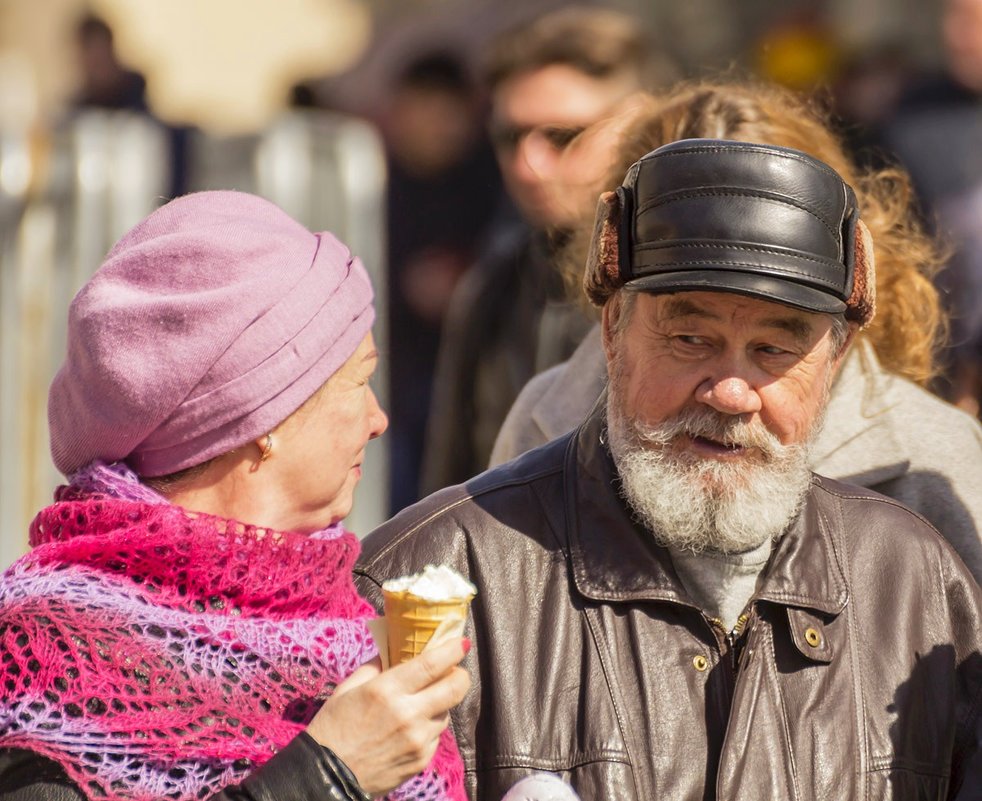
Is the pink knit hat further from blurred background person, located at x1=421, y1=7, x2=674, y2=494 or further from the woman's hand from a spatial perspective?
blurred background person, located at x1=421, y1=7, x2=674, y2=494

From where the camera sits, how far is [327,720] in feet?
8.19

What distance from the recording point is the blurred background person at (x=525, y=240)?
17.2 ft

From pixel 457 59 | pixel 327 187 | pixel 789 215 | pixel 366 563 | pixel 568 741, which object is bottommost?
pixel 568 741

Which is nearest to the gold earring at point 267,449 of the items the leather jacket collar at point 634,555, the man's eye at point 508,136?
the leather jacket collar at point 634,555

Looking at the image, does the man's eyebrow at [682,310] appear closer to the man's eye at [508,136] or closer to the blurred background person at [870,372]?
the blurred background person at [870,372]

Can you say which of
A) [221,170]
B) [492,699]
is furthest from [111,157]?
[492,699]

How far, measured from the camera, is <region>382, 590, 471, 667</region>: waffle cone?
98.7 inches

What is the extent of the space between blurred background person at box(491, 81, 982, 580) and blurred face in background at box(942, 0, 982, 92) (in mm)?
2783

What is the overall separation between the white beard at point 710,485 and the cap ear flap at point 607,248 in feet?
0.96

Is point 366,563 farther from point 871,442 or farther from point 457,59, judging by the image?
point 457,59

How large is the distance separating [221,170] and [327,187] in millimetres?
407

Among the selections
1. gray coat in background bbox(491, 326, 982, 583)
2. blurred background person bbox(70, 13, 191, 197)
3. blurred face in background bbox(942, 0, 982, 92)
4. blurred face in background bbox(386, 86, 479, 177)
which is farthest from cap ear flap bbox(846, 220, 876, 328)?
blurred background person bbox(70, 13, 191, 197)

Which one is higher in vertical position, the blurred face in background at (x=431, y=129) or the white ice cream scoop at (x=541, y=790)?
the blurred face in background at (x=431, y=129)

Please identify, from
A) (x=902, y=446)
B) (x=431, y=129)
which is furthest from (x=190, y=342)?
(x=431, y=129)
